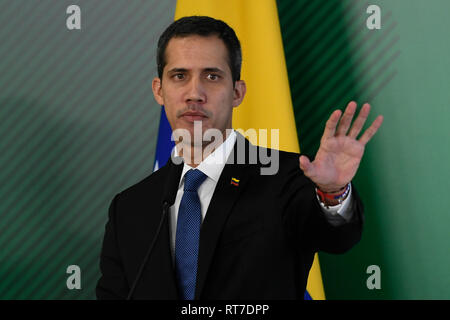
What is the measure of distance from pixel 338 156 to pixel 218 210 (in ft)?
1.16

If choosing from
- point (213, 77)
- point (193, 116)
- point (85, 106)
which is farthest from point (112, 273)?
point (85, 106)

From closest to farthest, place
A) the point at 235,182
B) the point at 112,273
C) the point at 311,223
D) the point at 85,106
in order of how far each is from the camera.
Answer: the point at 311,223
the point at 235,182
the point at 112,273
the point at 85,106

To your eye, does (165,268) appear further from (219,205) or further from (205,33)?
(205,33)

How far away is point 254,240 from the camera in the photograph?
1304 mm

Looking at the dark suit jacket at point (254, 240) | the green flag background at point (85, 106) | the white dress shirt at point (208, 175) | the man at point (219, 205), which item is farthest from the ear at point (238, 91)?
the green flag background at point (85, 106)

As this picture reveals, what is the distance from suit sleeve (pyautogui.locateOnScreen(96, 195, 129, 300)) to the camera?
1460mm

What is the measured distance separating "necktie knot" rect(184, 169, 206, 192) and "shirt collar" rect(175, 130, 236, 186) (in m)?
0.01

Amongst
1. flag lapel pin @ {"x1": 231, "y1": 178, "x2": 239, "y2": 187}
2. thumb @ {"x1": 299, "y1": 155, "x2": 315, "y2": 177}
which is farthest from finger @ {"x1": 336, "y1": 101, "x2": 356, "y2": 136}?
flag lapel pin @ {"x1": 231, "y1": 178, "x2": 239, "y2": 187}

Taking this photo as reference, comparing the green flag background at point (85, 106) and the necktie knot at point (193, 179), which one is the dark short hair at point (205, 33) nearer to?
the necktie knot at point (193, 179)

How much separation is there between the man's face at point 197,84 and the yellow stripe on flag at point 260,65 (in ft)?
2.73

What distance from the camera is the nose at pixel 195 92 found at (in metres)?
1.42

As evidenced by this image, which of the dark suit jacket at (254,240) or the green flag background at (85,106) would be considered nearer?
the dark suit jacket at (254,240)

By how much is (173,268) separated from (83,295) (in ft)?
5.25

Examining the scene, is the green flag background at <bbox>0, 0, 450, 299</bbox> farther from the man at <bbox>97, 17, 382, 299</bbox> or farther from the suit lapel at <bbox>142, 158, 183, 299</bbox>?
the suit lapel at <bbox>142, 158, 183, 299</bbox>
